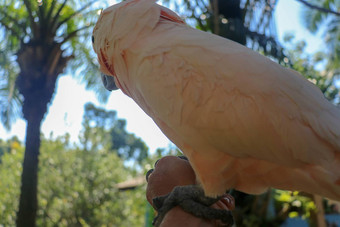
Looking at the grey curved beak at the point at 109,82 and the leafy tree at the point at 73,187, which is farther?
the leafy tree at the point at 73,187

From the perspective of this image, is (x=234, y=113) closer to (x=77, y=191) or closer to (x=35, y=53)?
(x=35, y=53)

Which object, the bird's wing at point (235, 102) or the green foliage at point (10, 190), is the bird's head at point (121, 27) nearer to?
the bird's wing at point (235, 102)

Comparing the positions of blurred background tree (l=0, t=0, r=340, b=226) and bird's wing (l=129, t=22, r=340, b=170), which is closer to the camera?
bird's wing (l=129, t=22, r=340, b=170)

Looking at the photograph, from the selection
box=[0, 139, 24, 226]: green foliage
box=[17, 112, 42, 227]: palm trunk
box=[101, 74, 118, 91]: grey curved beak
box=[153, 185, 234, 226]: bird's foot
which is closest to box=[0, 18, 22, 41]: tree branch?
box=[17, 112, 42, 227]: palm trunk

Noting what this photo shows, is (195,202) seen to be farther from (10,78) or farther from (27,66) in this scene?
(10,78)

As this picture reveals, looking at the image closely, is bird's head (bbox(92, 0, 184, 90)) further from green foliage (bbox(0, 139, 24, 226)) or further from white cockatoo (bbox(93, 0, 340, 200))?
green foliage (bbox(0, 139, 24, 226))

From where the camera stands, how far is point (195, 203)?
3.84 ft

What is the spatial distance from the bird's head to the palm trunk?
11.3 feet

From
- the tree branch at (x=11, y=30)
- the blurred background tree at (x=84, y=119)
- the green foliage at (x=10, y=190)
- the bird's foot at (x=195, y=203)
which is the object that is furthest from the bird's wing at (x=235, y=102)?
the green foliage at (x=10, y=190)

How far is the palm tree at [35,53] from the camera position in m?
4.45

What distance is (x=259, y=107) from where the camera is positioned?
1006mm

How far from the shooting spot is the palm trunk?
430cm

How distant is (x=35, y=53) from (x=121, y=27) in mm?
3862

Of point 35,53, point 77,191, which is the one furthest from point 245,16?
point 77,191
